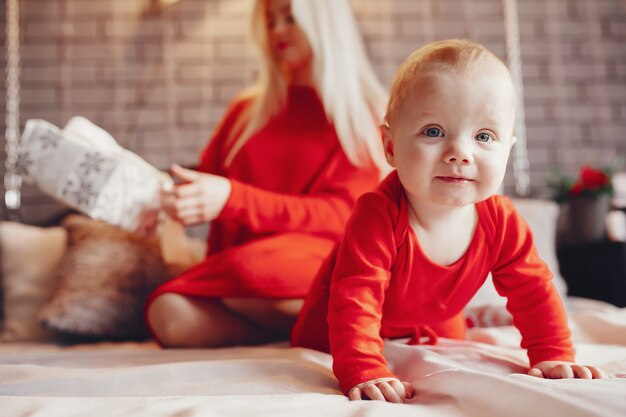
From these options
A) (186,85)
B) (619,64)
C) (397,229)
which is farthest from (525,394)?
(619,64)

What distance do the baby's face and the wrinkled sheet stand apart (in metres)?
0.26

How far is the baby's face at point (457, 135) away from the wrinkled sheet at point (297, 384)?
258mm

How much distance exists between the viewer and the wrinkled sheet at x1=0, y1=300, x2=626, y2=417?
617 millimetres

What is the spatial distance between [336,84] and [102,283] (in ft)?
2.58

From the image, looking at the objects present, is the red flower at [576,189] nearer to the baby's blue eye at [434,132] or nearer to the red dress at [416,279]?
the red dress at [416,279]

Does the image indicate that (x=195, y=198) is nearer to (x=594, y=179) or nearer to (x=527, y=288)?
(x=527, y=288)

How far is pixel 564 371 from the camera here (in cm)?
79

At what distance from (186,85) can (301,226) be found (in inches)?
44.9

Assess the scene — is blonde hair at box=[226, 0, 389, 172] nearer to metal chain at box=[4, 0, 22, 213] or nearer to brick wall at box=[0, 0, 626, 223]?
brick wall at box=[0, 0, 626, 223]

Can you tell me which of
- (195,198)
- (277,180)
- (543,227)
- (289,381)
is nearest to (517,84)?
(543,227)

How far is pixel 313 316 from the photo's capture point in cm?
102

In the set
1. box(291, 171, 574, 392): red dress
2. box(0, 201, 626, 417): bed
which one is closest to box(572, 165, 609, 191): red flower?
box(0, 201, 626, 417): bed

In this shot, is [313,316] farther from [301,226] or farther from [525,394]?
[525,394]

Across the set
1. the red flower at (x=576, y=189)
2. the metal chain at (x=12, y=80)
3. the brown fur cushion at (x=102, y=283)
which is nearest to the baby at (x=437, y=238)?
the brown fur cushion at (x=102, y=283)
